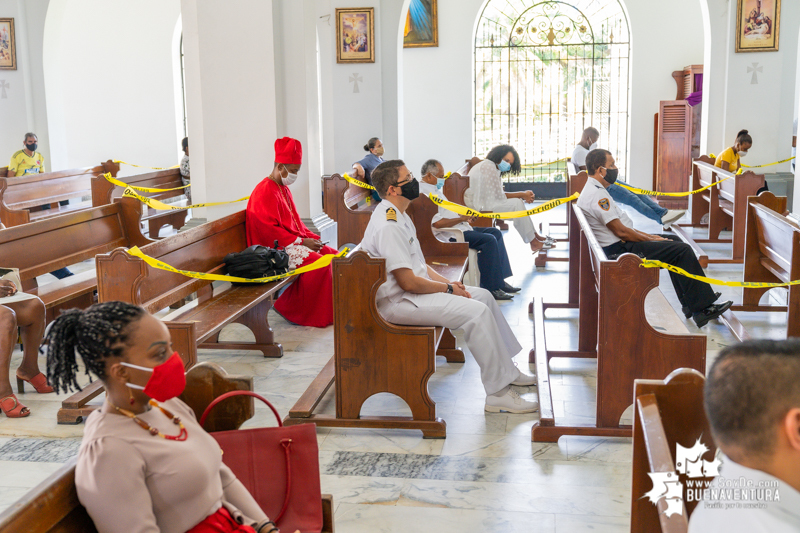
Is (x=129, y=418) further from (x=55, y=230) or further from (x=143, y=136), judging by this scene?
(x=143, y=136)

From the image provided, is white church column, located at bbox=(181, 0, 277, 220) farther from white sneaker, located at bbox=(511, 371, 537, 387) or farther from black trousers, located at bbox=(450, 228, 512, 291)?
white sneaker, located at bbox=(511, 371, 537, 387)

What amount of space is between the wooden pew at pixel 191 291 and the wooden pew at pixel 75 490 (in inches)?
53.4

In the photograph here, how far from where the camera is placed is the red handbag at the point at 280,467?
6.95 ft

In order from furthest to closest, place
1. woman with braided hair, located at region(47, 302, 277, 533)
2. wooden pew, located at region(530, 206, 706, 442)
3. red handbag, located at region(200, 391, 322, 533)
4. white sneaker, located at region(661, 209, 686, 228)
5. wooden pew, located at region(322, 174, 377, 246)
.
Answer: white sneaker, located at region(661, 209, 686, 228) < wooden pew, located at region(322, 174, 377, 246) < wooden pew, located at region(530, 206, 706, 442) < red handbag, located at region(200, 391, 322, 533) < woman with braided hair, located at region(47, 302, 277, 533)

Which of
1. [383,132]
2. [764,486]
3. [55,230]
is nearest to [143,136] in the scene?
[383,132]

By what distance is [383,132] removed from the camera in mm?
11359

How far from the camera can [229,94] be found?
6.43 m

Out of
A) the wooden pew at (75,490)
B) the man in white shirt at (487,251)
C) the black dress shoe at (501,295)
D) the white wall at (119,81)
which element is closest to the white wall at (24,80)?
the white wall at (119,81)

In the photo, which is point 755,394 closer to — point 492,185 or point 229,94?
point 229,94

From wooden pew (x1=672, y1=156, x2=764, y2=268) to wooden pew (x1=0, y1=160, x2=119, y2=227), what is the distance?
6810 millimetres

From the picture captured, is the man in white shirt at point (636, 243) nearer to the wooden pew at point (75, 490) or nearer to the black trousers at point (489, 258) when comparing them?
the black trousers at point (489, 258)

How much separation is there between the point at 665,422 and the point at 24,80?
11810mm

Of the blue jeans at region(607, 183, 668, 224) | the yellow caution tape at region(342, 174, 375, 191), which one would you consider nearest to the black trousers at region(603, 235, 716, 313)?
the blue jeans at region(607, 183, 668, 224)

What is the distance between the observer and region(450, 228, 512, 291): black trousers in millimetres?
6828
